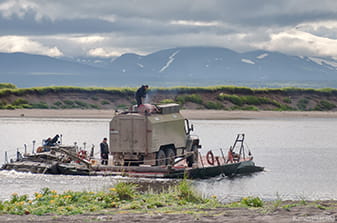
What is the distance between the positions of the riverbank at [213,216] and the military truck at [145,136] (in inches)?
528


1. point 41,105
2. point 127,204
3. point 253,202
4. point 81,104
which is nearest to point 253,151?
point 253,202

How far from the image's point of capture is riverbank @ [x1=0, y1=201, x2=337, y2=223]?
13664 mm

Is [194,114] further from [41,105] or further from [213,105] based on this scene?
[41,105]

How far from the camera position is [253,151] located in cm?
4638

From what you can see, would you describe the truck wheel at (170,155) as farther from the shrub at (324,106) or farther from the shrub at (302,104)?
the shrub at (324,106)

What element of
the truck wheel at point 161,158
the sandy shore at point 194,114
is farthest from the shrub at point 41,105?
the truck wheel at point 161,158

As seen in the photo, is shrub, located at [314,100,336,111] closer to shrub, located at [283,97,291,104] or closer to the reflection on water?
shrub, located at [283,97,291,104]

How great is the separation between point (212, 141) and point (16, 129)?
1841 centimetres

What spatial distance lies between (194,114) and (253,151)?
32711 mm

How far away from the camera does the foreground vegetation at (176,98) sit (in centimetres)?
8500

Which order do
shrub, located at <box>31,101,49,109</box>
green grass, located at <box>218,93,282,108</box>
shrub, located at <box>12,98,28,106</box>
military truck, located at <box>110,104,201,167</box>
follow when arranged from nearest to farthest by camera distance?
military truck, located at <box>110,104,201,167</box>, shrub, located at <box>12,98,28,106</box>, shrub, located at <box>31,101,49,109</box>, green grass, located at <box>218,93,282,108</box>

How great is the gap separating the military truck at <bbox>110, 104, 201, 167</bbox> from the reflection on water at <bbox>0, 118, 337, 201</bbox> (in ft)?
6.53

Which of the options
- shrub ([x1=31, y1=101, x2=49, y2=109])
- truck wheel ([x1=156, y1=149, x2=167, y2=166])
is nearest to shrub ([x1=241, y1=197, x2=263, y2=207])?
truck wheel ([x1=156, y1=149, x2=167, y2=166])

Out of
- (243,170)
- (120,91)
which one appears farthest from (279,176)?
(120,91)
